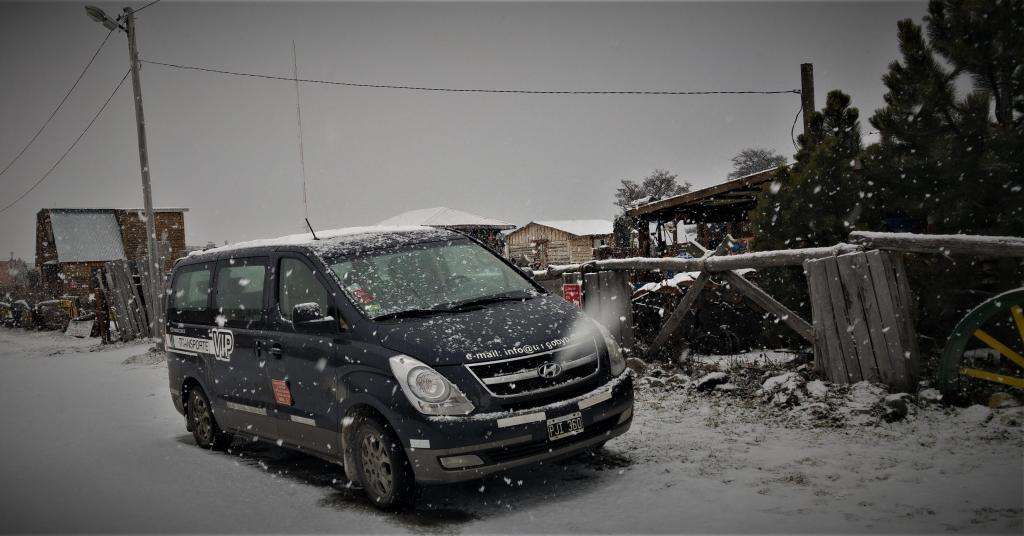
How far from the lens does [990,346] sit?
5.12 m

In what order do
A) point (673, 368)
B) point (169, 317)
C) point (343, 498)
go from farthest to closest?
point (673, 368), point (169, 317), point (343, 498)

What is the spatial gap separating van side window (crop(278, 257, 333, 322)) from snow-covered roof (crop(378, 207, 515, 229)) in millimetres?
35864

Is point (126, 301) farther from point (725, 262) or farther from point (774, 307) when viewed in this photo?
point (774, 307)

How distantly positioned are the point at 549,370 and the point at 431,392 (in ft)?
2.52

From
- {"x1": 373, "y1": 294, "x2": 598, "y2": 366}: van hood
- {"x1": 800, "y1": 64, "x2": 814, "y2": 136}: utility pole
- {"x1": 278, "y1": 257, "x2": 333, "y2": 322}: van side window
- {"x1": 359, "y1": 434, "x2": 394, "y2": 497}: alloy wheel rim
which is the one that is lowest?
{"x1": 359, "y1": 434, "x2": 394, "y2": 497}: alloy wheel rim

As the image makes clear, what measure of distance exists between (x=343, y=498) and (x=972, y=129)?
20.5ft

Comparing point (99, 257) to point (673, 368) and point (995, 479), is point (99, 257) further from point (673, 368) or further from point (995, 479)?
point (995, 479)

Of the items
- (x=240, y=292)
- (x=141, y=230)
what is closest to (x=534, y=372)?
(x=240, y=292)

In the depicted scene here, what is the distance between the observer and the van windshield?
16.8 feet

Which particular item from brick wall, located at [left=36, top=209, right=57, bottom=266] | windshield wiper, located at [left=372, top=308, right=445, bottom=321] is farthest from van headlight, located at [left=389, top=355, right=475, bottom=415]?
brick wall, located at [left=36, top=209, right=57, bottom=266]

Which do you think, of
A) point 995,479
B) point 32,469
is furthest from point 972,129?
point 32,469

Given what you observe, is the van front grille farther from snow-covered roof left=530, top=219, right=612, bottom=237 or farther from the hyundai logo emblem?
snow-covered roof left=530, top=219, right=612, bottom=237

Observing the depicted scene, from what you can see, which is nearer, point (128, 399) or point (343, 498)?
point (343, 498)

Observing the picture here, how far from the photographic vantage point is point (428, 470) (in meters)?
4.32
